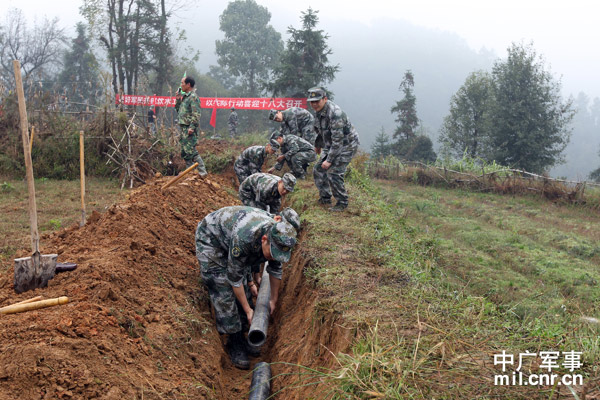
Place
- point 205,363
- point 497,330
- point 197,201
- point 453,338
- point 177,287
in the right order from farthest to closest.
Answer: point 197,201 → point 177,287 → point 205,363 → point 497,330 → point 453,338

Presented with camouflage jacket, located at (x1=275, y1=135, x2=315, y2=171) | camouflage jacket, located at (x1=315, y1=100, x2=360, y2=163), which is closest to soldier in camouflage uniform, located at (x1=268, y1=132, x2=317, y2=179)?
camouflage jacket, located at (x1=275, y1=135, x2=315, y2=171)

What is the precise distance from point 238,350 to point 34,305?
2.07 metres

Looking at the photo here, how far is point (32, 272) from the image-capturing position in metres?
4.01

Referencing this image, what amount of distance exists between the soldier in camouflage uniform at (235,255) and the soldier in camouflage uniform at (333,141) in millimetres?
2968

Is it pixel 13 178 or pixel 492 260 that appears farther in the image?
pixel 13 178

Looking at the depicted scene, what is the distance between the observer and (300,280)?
553cm

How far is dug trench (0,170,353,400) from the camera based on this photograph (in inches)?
112

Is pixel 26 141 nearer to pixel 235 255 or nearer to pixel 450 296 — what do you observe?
pixel 235 255

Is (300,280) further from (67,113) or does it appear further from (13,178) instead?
(67,113)

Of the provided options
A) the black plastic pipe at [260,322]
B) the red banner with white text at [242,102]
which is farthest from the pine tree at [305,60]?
the black plastic pipe at [260,322]

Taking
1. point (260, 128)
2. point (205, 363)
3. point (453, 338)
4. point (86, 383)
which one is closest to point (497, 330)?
point (453, 338)

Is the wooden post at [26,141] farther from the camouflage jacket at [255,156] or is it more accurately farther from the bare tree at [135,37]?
the bare tree at [135,37]

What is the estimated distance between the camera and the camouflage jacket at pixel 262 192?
5906mm

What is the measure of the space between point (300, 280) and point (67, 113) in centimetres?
1002
